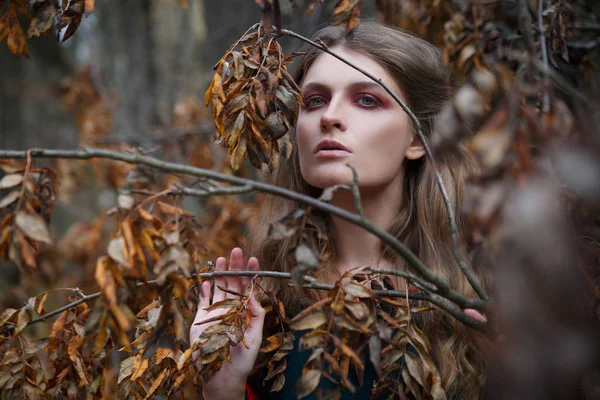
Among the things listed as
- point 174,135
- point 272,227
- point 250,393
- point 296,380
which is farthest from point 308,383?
point 174,135

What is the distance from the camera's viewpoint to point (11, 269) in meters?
5.28

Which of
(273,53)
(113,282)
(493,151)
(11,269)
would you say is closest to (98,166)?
(11,269)

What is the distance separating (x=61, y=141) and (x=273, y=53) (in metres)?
5.86

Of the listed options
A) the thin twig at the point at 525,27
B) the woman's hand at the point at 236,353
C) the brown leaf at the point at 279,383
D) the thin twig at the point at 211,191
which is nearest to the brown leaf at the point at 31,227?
the thin twig at the point at 211,191

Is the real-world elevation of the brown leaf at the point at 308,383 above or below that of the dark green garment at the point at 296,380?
above

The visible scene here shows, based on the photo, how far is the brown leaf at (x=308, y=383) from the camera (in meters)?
1.09

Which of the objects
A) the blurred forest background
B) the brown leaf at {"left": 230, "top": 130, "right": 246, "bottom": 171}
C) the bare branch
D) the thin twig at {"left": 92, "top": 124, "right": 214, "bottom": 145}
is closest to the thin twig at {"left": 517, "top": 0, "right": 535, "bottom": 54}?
the bare branch

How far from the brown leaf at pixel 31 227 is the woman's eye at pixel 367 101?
3.51ft

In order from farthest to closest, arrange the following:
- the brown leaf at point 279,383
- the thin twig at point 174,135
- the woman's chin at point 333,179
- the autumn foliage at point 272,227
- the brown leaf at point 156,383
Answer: the thin twig at point 174,135
the woman's chin at point 333,179
the brown leaf at point 279,383
the brown leaf at point 156,383
the autumn foliage at point 272,227

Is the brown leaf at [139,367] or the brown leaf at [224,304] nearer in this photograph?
the brown leaf at [139,367]

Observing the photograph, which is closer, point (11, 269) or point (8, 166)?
point (8, 166)

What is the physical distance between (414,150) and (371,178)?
0.28 metres

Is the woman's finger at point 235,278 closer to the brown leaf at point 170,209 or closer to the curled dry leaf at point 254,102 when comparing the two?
the curled dry leaf at point 254,102

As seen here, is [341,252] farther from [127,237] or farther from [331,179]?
[127,237]
